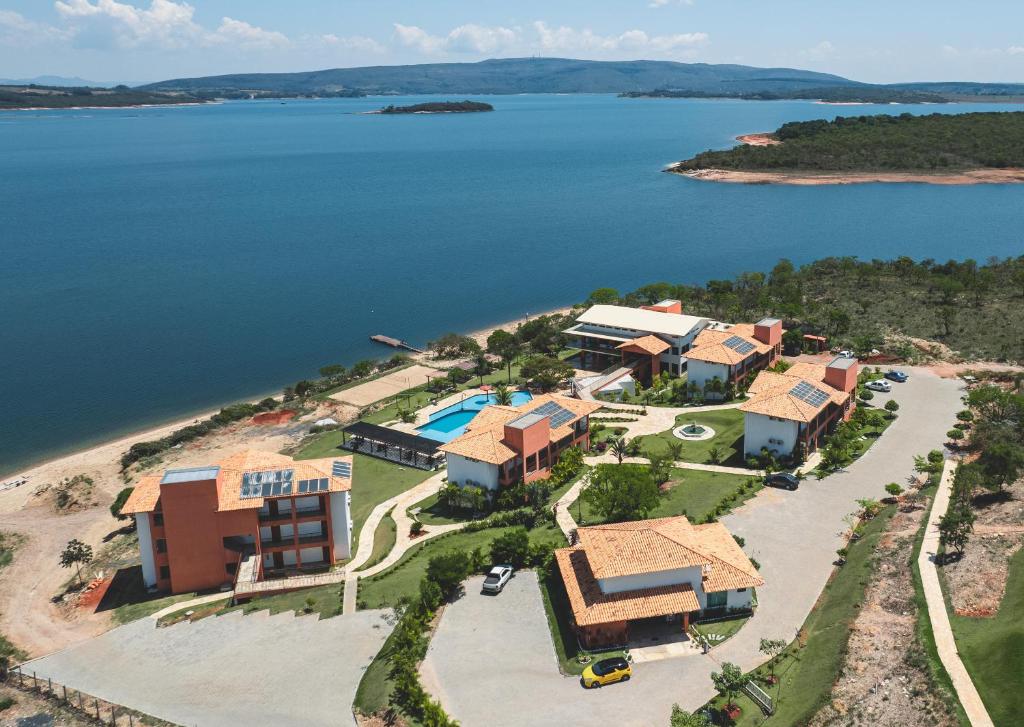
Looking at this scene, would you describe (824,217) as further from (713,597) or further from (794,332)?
(713,597)

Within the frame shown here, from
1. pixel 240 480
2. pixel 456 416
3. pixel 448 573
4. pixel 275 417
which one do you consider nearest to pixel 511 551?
pixel 448 573

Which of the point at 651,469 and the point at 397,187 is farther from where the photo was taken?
the point at 397,187

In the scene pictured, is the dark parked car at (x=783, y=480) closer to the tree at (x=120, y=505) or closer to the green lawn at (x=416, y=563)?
the green lawn at (x=416, y=563)

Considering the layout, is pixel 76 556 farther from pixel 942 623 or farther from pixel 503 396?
pixel 942 623

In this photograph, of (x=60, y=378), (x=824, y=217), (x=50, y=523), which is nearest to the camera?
(x=50, y=523)

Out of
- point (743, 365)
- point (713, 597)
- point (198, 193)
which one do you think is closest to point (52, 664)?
point (713, 597)

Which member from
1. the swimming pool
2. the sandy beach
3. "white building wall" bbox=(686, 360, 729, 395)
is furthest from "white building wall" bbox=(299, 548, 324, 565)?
the sandy beach
